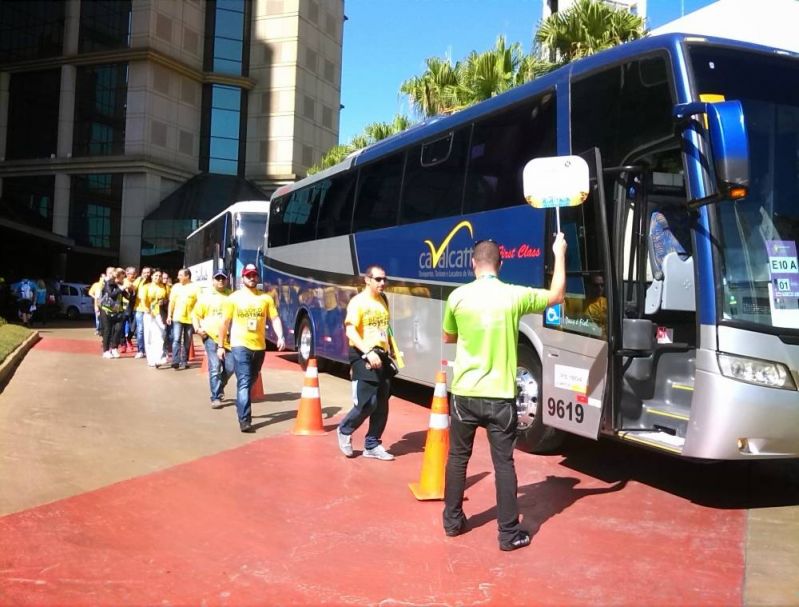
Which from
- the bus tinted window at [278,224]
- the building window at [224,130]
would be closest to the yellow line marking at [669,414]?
the bus tinted window at [278,224]

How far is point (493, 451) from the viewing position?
15.2 ft

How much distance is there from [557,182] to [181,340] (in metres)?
10.1

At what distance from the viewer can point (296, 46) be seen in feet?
136

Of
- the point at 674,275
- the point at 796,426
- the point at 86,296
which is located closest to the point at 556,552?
the point at 796,426

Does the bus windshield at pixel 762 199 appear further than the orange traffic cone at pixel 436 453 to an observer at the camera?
No

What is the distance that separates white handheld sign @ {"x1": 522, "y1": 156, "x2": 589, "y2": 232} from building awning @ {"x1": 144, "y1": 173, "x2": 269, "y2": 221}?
33160mm

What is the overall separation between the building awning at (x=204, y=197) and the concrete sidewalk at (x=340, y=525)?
30.1 m

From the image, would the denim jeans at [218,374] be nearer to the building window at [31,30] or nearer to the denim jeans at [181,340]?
the denim jeans at [181,340]

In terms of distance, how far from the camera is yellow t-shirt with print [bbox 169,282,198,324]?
13.1 m

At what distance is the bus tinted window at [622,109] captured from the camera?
5.64m

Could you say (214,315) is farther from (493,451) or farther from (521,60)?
(521,60)

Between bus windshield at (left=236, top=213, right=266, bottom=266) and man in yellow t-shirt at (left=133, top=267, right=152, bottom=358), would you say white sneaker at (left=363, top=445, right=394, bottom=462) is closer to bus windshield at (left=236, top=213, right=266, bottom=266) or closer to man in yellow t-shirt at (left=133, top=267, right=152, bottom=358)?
man in yellow t-shirt at (left=133, top=267, right=152, bottom=358)

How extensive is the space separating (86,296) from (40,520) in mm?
30195

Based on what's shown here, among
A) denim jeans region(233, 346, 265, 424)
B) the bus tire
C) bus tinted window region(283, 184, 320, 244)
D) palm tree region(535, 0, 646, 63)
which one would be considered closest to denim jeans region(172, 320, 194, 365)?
bus tinted window region(283, 184, 320, 244)
